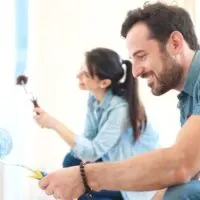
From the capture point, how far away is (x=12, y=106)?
1577mm

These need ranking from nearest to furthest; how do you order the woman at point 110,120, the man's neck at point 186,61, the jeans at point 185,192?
the jeans at point 185,192, the man's neck at point 186,61, the woman at point 110,120

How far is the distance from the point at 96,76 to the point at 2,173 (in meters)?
0.56

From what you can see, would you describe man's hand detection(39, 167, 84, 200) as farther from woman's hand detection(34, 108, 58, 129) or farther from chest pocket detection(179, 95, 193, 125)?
woman's hand detection(34, 108, 58, 129)

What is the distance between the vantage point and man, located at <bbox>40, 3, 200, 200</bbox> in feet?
2.56

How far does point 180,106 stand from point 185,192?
348 mm

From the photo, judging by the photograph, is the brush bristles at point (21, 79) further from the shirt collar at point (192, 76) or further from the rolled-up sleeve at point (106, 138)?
the shirt collar at point (192, 76)

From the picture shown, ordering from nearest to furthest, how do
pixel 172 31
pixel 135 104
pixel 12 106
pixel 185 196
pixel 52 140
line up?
1. pixel 185 196
2. pixel 172 31
3. pixel 135 104
4. pixel 12 106
5. pixel 52 140

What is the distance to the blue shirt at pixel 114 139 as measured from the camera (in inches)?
56.2

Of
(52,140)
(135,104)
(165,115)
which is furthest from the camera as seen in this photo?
Result: (165,115)

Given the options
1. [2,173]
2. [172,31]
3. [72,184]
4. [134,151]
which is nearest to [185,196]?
[72,184]

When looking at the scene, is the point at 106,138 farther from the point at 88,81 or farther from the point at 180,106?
the point at 180,106

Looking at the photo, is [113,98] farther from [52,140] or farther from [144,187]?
[144,187]

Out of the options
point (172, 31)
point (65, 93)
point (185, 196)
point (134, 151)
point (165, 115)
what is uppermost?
point (65, 93)

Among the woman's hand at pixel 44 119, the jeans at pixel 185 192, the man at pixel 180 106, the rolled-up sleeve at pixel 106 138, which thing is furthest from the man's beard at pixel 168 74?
the woman's hand at pixel 44 119
